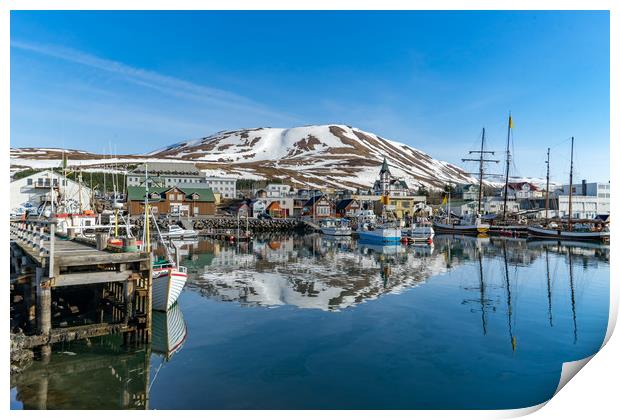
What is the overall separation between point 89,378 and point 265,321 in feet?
22.1

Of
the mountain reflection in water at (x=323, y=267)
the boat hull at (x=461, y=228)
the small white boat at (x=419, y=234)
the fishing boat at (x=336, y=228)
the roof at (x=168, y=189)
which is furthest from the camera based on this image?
the roof at (x=168, y=189)

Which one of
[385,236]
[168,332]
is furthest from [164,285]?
[385,236]

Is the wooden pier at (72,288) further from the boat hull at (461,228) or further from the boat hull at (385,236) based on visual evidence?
the boat hull at (461,228)

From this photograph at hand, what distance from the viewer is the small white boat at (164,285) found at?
58.2 feet

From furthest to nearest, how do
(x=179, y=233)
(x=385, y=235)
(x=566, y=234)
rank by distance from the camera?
1. (x=179, y=233)
2. (x=566, y=234)
3. (x=385, y=235)

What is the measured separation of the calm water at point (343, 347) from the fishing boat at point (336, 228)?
32.4 meters

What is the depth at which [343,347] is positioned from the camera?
14.0 metres

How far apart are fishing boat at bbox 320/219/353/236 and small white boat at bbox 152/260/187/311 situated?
4319cm

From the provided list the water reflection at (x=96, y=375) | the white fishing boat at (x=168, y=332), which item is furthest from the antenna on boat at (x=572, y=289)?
the water reflection at (x=96, y=375)

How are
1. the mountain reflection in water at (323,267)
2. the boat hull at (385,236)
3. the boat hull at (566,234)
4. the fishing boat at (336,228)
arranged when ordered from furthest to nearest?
the fishing boat at (336,228) < the boat hull at (566,234) < the boat hull at (385,236) < the mountain reflection in water at (323,267)

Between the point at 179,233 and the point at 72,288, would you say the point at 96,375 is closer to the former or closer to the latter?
the point at 72,288

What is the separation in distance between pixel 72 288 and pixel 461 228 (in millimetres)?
59712

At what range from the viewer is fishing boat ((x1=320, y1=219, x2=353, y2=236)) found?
199ft

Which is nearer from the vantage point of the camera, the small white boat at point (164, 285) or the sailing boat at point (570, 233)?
the small white boat at point (164, 285)
